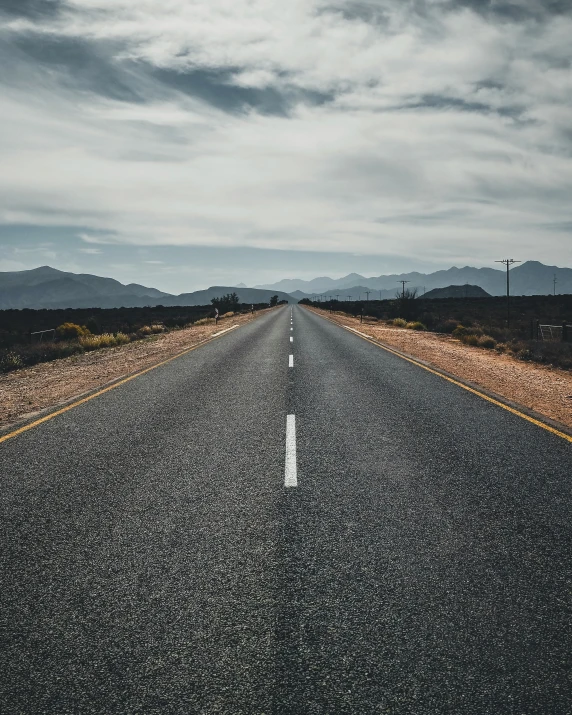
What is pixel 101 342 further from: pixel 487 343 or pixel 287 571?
pixel 287 571

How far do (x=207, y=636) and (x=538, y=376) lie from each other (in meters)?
12.3

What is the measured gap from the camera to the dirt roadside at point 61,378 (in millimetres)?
8992

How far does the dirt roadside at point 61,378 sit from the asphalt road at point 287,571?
2367mm

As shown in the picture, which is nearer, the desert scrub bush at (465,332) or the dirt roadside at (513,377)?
the dirt roadside at (513,377)

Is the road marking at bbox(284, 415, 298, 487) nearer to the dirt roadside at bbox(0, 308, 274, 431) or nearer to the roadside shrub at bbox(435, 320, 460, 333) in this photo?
the dirt roadside at bbox(0, 308, 274, 431)

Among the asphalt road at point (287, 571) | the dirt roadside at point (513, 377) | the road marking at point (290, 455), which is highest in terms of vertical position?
the dirt roadside at point (513, 377)

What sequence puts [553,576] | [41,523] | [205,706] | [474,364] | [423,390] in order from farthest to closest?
[474,364]
[423,390]
[41,523]
[553,576]
[205,706]

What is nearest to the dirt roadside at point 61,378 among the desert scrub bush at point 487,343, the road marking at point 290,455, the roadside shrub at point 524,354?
the road marking at point 290,455

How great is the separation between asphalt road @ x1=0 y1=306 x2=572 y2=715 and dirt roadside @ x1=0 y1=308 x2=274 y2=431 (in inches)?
93.2

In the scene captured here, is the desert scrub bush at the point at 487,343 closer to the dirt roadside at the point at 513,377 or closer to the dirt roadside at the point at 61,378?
the dirt roadside at the point at 513,377

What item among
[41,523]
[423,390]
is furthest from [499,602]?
[423,390]

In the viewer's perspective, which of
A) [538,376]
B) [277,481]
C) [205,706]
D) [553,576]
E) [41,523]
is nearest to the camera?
[205,706]

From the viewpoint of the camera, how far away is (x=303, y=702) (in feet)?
7.27

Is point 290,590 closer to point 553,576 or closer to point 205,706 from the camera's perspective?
point 205,706
